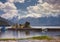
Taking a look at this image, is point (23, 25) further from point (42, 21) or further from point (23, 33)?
point (42, 21)

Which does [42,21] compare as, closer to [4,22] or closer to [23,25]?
[23,25]

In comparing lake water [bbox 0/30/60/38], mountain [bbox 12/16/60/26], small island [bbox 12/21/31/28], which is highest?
mountain [bbox 12/16/60/26]

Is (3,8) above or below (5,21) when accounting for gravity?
above

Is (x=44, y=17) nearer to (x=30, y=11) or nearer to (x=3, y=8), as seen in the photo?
(x=30, y=11)

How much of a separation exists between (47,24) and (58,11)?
219mm

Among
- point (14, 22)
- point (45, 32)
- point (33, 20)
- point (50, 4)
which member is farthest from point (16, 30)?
point (50, 4)

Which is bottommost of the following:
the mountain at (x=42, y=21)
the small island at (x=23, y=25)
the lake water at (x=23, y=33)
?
the lake water at (x=23, y=33)

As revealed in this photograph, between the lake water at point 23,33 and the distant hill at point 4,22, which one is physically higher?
the distant hill at point 4,22

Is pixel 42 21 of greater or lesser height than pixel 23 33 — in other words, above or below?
above

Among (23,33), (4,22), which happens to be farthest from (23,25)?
(4,22)

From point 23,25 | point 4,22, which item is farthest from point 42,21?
point 4,22

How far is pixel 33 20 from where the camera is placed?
190 cm

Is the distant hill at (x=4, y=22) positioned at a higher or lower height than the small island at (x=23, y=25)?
higher

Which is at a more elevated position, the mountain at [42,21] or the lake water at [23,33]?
the mountain at [42,21]
